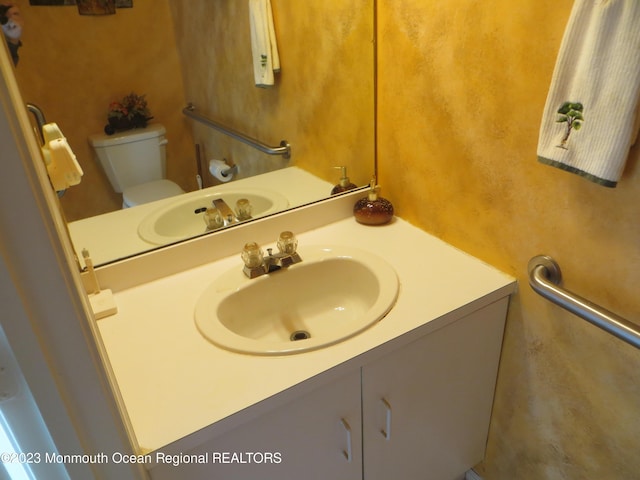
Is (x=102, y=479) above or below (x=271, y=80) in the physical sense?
below

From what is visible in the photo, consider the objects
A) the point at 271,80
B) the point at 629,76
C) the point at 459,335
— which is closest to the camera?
the point at 629,76

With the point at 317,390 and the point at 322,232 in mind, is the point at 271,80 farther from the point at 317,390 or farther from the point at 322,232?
the point at 317,390

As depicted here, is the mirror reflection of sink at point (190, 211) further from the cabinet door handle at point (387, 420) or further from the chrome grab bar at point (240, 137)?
the cabinet door handle at point (387, 420)

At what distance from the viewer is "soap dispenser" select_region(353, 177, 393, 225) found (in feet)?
4.44

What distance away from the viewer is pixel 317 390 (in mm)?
879

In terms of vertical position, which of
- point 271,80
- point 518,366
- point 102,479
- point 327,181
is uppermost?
point 271,80

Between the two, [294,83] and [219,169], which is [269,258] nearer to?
[219,169]

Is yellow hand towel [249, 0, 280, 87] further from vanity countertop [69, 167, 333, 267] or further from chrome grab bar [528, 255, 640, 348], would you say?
chrome grab bar [528, 255, 640, 348]

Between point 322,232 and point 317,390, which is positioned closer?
point 317,390

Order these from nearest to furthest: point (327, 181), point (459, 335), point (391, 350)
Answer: point (391, 350)
point (459, 335)
point (327, 181)

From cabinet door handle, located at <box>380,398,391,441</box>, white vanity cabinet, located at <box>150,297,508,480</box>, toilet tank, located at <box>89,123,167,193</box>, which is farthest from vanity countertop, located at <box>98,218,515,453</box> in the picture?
toilet tank, located at <box>89,123,167,193</box>

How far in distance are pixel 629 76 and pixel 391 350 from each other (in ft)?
2.07

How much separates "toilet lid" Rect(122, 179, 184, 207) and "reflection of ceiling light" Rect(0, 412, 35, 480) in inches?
26.1

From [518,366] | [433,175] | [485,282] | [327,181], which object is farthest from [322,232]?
[518,366]
